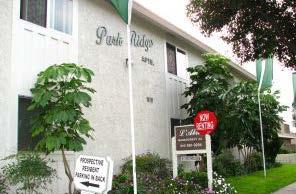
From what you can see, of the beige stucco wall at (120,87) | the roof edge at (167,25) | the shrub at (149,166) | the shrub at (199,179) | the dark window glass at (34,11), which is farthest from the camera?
the roof edge at (167,25)

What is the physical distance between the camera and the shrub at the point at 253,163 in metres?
23.4

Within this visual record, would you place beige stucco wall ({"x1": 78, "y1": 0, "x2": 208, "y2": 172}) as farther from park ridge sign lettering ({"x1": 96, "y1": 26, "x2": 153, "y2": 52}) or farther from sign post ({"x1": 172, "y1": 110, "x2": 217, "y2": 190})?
sign post ({"x1": 172, "y1": 110, "x2": 217, "y2": 190})

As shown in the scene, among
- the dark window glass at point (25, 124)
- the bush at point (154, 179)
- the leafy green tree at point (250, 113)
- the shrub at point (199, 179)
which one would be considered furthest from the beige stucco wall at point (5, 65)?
the leafy green tree at point (250, 113)

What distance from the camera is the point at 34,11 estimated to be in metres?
11.1

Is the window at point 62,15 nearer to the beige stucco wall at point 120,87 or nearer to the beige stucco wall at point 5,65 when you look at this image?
the beige stucco wall at point 120,87

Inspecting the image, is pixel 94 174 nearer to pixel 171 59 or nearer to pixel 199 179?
pixel 199 179

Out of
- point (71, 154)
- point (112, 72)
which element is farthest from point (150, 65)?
point (71, 154)

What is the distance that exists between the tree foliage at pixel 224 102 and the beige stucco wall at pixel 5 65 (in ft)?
28.6

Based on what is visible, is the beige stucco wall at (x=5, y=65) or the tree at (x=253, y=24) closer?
the beige stucco wall at (x=5, y=65)

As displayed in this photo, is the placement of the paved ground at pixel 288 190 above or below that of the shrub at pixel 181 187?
below

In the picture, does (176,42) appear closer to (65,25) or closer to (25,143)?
(65,25)

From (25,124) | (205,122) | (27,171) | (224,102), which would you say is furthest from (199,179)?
(224,102)

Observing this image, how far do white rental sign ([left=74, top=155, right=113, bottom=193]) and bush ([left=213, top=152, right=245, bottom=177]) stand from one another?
46.7 feet

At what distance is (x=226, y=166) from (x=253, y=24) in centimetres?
853
